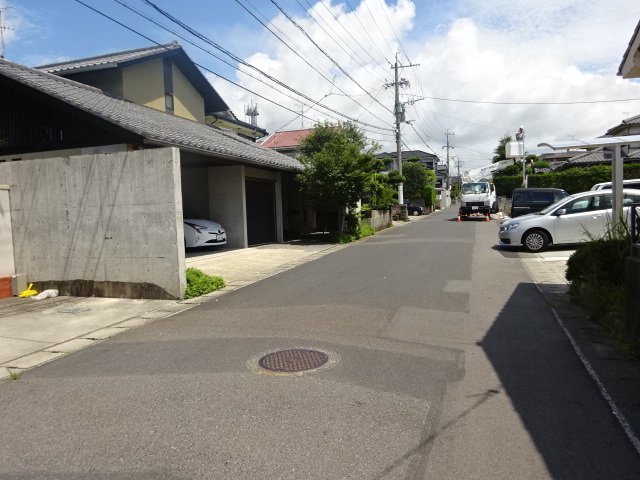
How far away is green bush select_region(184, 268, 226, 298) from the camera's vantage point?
8830mm

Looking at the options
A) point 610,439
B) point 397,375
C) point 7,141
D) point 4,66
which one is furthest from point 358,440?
point 4,66

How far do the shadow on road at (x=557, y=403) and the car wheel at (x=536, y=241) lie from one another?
25.2 ft

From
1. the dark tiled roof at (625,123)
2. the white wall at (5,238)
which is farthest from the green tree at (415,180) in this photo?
the white wall at (5,238)

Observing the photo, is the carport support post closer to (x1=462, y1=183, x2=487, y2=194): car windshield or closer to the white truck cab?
the white truck cab

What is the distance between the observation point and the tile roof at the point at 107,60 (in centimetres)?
1533

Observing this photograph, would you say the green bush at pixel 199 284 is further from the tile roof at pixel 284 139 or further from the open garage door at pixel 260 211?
the tile roof at pixel 284 139

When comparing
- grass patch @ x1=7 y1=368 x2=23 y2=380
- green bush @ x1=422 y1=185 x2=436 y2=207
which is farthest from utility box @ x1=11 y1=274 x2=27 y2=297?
green bush @ x1=422 y1=185 x2=436 y2=207

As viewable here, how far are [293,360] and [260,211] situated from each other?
13.4 m

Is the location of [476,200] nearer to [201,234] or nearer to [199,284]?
[201,234]

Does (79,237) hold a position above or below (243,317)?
above

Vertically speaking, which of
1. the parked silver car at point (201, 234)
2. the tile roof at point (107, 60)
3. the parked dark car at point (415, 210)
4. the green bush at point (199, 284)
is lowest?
the green bush at point (199, 284)

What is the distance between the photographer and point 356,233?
20.0 m

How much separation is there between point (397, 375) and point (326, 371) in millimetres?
690

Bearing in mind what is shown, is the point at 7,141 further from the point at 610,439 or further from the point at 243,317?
the point at 610,439
